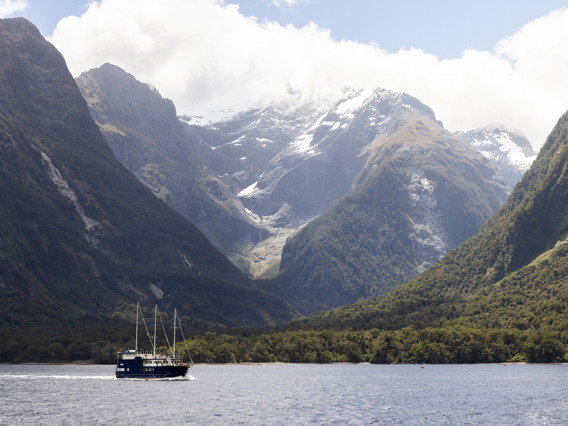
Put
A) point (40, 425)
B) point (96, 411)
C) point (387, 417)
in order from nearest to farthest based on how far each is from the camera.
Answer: point (40, 425) → point (387, 417) → point (96, 411)

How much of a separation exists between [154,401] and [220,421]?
45155 millimetres

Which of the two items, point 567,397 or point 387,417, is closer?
point 387,417

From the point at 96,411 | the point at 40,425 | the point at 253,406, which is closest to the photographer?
the point at 40,425

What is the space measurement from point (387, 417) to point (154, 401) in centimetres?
6730

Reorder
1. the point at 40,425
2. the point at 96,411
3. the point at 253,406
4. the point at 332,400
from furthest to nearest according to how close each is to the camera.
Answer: the point at 332,400 → the point at 253,406 → the point at 96,411 → the point at 40,425

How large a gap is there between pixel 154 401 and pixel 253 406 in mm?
29312

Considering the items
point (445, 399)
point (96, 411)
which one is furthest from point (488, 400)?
point (96, 411)

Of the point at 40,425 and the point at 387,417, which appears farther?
the point at 387,417

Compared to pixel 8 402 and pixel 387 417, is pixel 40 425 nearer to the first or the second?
pixel 8 402

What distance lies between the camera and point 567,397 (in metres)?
190

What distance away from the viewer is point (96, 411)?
173000 mm

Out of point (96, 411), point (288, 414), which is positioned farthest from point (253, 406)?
point (96, 411)

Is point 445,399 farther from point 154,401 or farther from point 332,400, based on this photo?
point 154,401

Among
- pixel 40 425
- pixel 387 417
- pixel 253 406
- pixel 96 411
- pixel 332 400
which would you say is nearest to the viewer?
pixel 40 425
